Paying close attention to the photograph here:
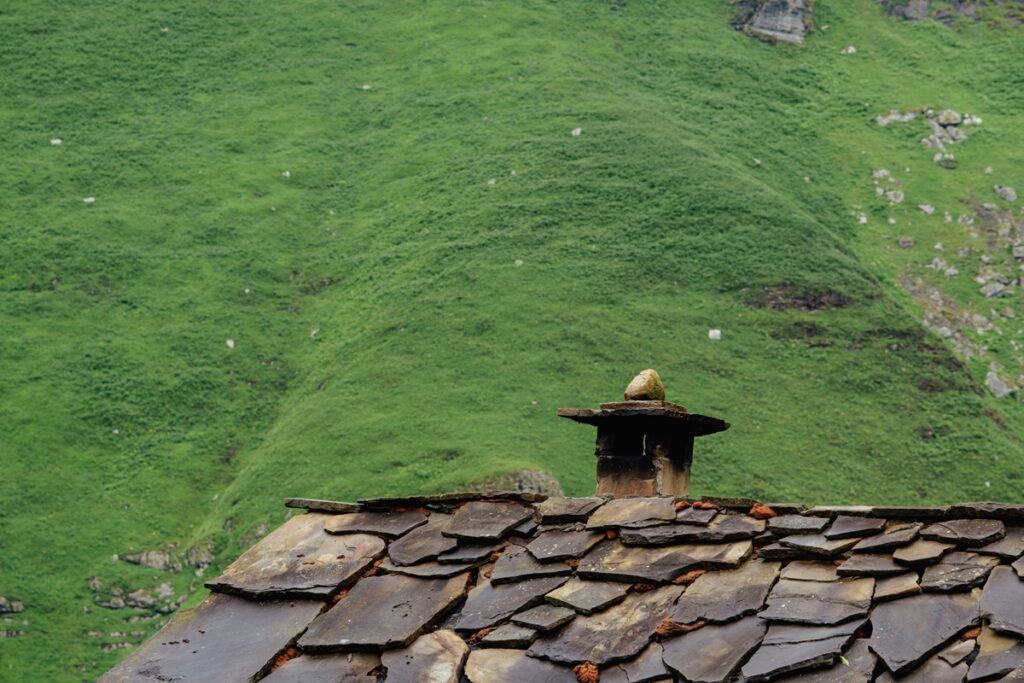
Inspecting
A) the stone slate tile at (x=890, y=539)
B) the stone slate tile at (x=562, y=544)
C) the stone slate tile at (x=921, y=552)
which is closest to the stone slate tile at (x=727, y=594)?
the stone slate tile at (x=890, y=539)

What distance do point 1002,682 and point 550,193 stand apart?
54.2 meters

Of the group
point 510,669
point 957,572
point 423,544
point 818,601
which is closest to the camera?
point 957,572

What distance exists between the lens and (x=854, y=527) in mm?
9633

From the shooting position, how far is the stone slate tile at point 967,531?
29.6 ft

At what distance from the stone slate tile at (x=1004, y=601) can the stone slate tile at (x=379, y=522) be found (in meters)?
4.55

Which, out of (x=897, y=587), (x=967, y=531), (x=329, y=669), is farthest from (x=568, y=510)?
(x=967, y=531)

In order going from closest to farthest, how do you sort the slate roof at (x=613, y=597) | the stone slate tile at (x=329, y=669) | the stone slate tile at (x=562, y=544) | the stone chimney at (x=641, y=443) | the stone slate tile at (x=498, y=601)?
the slate roof at (x=613, y=597), the stone slate tile at (x=329, y=669), the stone slate tile at (x=498, y=601), the stone slate tile at (x=562, y=544), the stone chimney at (x=641, y=443)

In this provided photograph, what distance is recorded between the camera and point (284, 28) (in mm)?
84812

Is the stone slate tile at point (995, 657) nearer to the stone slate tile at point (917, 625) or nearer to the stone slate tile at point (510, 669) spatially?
the stone slate tile at point (917, 625)

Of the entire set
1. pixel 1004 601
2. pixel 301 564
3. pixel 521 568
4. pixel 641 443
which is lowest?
pixel 301 564

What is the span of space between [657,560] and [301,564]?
2910 mm

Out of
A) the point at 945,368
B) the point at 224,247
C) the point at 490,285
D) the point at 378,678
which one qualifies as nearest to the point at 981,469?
the point at 945,368

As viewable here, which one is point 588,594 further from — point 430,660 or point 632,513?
point 430,660

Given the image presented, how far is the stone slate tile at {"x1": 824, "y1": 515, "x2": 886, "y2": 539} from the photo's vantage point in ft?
31.4
